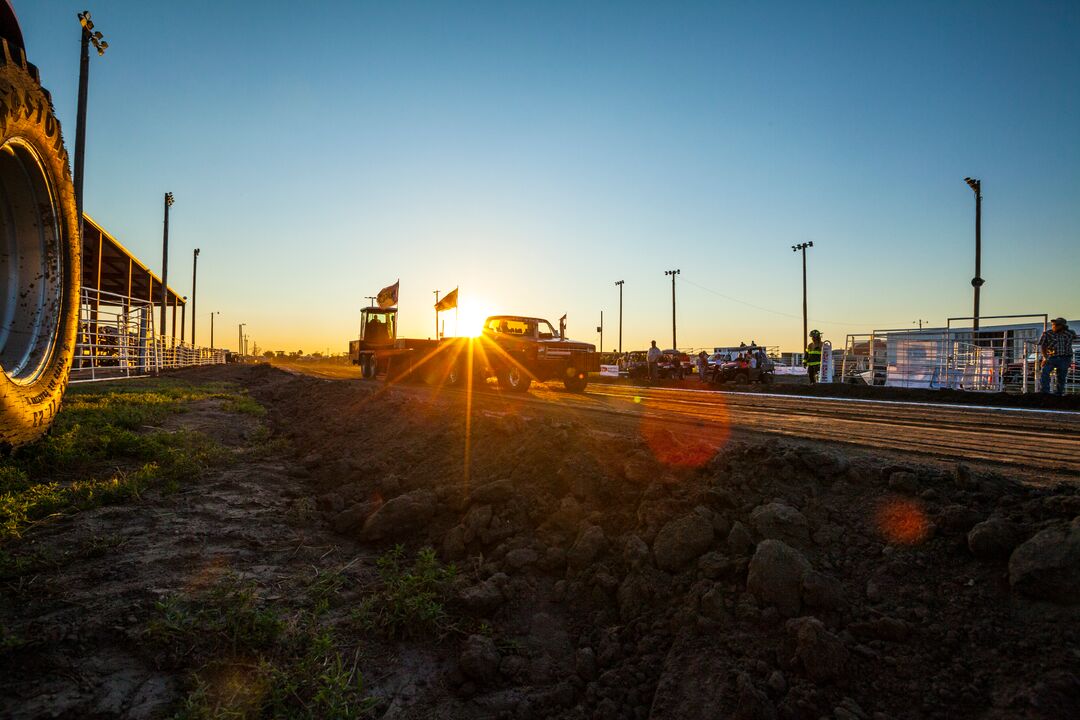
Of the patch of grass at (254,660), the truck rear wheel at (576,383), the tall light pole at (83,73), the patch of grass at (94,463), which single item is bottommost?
the patch of grass at (254,660)

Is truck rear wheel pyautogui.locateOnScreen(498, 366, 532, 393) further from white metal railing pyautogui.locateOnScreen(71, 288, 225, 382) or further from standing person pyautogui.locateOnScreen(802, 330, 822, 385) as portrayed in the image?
standing person pyautogui.locateOnScreen(802, 330, 822, 385)

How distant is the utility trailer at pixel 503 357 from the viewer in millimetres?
14930

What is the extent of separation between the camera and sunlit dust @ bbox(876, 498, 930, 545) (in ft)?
8.84

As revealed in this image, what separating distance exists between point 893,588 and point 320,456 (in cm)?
524

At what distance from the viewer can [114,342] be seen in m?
17.8

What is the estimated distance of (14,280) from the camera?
4.31 metres

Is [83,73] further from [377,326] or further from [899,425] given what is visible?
[899,425]

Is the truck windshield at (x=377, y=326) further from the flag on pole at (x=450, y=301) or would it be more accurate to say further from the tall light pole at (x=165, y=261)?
the tall light pole at (x=165, y=261)

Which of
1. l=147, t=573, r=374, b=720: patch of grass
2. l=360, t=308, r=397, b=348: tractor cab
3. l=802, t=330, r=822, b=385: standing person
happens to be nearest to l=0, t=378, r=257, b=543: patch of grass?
l=147, t=573, r=374, b=720: patch of grass

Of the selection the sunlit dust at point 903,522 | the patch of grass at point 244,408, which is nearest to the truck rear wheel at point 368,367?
the patch of grass at point 244,408

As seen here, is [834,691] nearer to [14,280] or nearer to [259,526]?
[259,526]

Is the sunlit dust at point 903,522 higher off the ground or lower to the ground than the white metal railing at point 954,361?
lower

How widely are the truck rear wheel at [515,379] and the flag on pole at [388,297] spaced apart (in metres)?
9.20

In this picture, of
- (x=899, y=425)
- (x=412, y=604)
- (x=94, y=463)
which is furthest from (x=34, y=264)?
(x=899, y=425)
